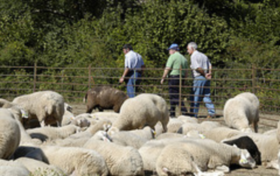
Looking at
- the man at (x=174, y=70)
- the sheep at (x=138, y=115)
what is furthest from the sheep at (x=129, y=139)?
the man at (x=174, y=70)

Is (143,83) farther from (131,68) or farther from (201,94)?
(201,94)

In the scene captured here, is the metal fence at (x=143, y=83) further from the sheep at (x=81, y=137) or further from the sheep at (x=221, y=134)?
the sheep at (x=81, y=137)

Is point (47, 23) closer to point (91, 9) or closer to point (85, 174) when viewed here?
point (91, 9)

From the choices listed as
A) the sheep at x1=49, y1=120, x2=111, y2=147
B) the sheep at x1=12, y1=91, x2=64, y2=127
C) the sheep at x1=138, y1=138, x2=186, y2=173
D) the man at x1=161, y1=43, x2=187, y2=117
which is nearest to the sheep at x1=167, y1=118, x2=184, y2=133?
the sheep at x1=49, y1=120, x2=111, y2=147

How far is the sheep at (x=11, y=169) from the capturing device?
4664 millimetres

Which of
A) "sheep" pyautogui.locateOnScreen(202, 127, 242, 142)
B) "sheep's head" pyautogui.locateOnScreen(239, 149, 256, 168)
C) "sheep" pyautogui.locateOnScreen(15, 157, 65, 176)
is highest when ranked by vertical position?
"sheep" pyautogui.locateOnScreen(15, 157, 65, 176)

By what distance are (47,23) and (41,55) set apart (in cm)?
302

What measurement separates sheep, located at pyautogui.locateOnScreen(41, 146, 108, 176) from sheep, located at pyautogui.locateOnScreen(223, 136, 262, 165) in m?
2.77

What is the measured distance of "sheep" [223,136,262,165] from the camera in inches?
313

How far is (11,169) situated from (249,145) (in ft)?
14.5

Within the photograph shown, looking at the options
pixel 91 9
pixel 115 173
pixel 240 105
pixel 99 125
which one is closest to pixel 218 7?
pixel 91 9

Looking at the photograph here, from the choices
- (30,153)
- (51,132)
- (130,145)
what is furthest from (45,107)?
(30,153)

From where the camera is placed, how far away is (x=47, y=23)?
987 inches

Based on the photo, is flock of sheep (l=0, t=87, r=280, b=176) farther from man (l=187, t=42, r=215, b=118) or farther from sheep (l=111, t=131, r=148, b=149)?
man (l=187, t=42, r=215, b=118)
